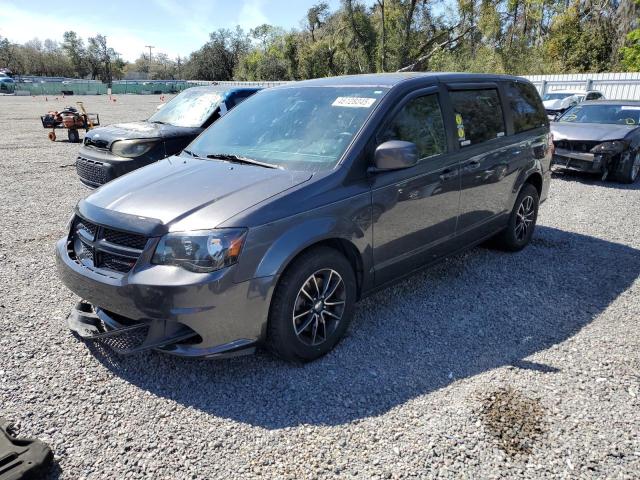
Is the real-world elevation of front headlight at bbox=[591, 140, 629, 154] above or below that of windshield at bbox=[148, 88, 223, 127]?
below

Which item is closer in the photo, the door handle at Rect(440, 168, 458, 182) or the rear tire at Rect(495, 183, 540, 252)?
the door handle at Rect(440, 168, 458, 182)

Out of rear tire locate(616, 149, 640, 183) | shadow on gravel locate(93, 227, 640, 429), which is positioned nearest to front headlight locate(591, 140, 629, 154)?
rear tire locate(616, 149, 640, 183)

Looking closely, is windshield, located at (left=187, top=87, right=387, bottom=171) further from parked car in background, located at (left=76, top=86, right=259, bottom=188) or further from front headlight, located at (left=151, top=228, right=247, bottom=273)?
parked car in background, located at (left=76, top=86, right=259, bottom=188)

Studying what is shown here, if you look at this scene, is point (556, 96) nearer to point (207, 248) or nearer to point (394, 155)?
point (394, 155)

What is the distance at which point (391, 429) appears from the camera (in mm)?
2643

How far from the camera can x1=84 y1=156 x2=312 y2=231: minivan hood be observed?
111 inches

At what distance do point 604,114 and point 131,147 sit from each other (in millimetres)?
9501

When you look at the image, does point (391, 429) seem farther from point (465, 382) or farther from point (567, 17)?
point (567, 17)

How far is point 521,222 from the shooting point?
5.41m

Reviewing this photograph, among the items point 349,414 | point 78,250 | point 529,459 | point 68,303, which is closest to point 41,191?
point 68,303

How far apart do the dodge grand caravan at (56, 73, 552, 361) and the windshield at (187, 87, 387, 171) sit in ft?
0.05

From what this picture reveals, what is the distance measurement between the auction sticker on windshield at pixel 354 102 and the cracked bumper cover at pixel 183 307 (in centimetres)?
158

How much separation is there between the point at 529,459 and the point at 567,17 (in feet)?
135

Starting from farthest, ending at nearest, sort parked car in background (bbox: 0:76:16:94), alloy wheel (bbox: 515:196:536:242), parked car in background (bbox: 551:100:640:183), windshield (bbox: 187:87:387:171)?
parked car in background (bbox: 0:76:16:94)
parked car in background (bbox: 551:100:640:183)
alloy wheel (bbox: 515:196:536:242)
windshield (bbox: 187:87:387:171)
